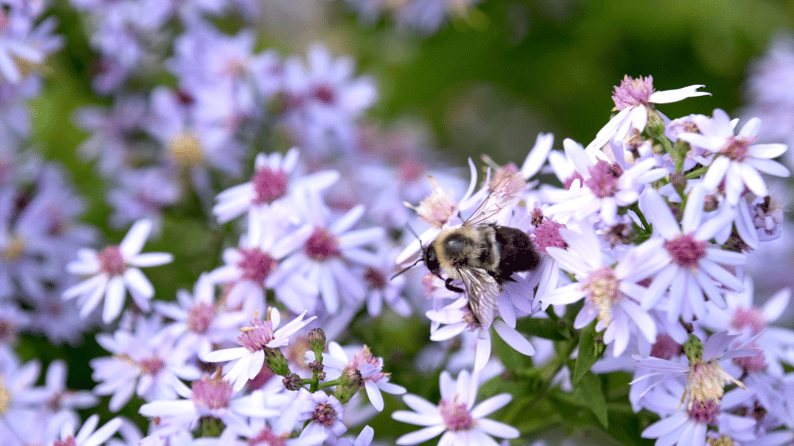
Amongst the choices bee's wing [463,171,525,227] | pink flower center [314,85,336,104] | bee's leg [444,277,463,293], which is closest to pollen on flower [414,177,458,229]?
bee's wing [463,171,525,227]

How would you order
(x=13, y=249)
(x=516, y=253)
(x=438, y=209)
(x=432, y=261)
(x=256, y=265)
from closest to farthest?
(x=516, y=253)
(x=432, y=261)
(x=438, y=209)
(x=256, y=265)
(x=13, y=249)

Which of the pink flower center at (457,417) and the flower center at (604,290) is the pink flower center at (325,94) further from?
the flower center at (604,290)

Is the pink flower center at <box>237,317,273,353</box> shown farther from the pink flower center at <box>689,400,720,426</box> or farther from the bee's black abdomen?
the pink flower center at <box>689,400,720,426</box>

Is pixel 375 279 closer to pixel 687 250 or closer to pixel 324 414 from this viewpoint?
pixel 324 414

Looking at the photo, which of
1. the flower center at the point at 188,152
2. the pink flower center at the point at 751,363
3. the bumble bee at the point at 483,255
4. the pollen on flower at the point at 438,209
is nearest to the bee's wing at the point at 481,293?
the bumble bee at the point at 483,255

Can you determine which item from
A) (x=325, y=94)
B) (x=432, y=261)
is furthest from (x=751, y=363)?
(x=325, y=94)

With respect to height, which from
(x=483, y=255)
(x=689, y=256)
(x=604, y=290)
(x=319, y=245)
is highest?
(x=689, y=256)

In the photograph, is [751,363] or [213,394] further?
[751,363]
